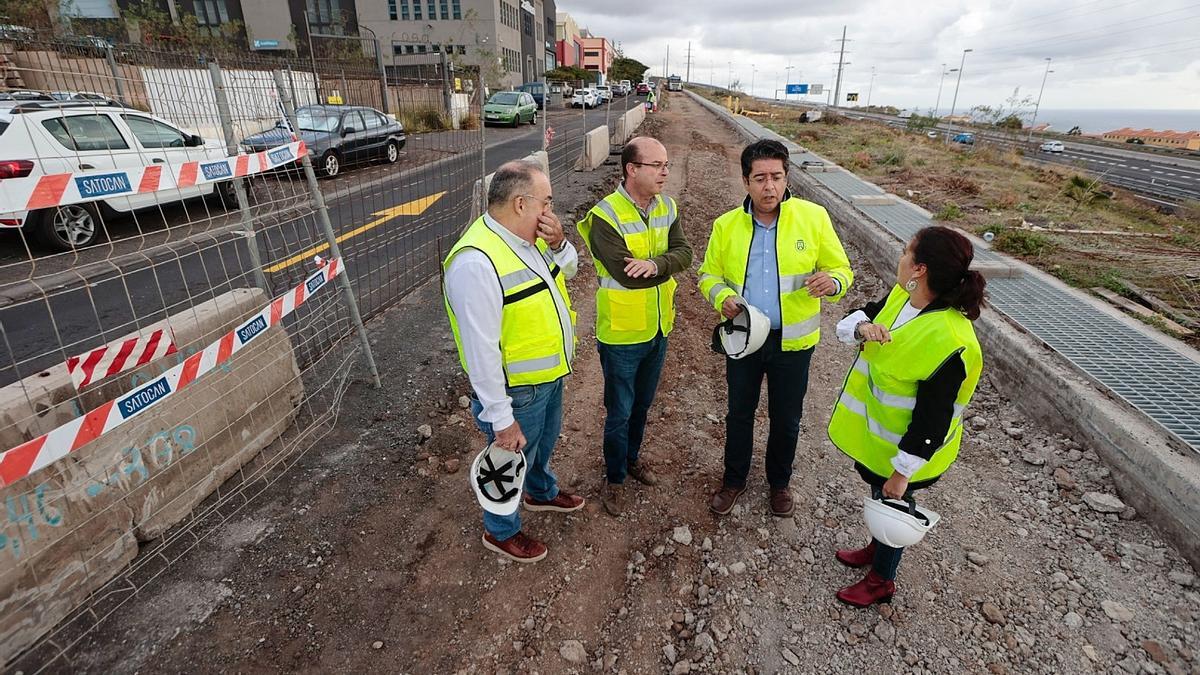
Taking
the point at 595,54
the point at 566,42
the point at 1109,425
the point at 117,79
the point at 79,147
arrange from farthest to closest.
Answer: the point at 595,54, the point at 566,42, the point at 79,147, the point at 1109,425, the point at 117,79

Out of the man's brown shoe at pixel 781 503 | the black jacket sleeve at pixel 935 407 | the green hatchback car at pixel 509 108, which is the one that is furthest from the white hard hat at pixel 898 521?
the green hatchback car at pixel 509 108

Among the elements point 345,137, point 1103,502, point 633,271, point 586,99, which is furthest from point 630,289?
point 586,99

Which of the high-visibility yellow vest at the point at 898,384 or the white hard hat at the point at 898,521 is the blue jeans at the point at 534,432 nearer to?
the high-visibility yellow vest at the point at 898,384

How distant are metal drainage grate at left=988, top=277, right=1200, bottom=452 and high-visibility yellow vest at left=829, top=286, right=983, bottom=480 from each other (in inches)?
79.6

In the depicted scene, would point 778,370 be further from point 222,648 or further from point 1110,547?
point 222,648

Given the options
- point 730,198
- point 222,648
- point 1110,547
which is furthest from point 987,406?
point 730,198

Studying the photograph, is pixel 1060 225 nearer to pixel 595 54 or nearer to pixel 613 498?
pixel 613 498

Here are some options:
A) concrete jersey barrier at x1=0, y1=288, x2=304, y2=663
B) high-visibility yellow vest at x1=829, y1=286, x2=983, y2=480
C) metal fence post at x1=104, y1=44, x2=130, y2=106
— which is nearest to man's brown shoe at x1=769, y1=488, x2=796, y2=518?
high-visibility yellow vest at x1=829, y1=286, x2=983, y2=480

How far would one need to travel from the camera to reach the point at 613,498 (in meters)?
3.25

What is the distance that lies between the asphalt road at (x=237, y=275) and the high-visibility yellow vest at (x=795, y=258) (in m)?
2.71

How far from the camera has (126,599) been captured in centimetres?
249

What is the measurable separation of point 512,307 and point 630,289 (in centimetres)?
69

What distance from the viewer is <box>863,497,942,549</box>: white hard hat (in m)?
2.26

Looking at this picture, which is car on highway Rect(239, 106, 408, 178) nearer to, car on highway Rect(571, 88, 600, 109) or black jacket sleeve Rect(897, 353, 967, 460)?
black jacket sleeve Rect(897, 353, 967, 460)
